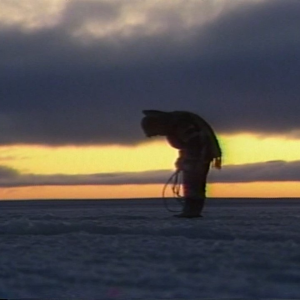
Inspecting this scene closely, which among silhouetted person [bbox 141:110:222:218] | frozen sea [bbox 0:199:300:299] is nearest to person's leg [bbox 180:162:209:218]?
silhouetted person [bbox 141:110:222:218]

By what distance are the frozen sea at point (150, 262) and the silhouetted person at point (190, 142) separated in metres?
2.62

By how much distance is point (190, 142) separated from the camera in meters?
24.8

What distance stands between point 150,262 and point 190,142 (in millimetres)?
10072

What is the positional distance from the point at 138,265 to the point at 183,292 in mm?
2662

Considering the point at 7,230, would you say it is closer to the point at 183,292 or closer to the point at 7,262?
the point at 7,262

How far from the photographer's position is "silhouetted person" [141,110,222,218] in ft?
81.2

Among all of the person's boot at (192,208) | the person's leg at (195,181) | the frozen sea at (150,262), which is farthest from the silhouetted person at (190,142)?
the frozen sea at (150,262)

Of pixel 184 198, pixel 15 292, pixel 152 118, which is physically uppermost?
pixel 152 118

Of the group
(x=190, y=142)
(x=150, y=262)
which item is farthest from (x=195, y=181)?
(x=150, y=262)

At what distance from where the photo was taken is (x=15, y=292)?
39.5ft

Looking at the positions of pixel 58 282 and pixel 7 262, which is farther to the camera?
pixel 7 262

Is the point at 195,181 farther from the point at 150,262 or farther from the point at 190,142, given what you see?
the point at 150,262

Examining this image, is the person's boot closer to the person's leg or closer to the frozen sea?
the person's leg

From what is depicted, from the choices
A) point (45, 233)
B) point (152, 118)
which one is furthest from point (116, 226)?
point (152, 118)
